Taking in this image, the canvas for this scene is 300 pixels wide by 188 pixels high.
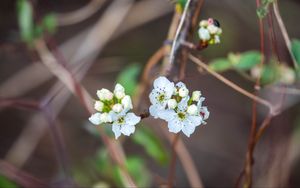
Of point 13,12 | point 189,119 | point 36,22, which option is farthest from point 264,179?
point 13,12

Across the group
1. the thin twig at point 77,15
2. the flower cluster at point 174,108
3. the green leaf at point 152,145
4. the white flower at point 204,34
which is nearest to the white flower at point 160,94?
the flower cluster at point 174,108

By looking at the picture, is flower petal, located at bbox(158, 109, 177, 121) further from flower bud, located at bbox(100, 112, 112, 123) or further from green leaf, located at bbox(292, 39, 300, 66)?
green leaf, located at bbox(292, 39, 300, 66)

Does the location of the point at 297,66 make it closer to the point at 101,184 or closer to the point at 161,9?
the point at 101,184

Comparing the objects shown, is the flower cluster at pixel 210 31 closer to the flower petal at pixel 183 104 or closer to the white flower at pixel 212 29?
the white flower at pixel 212 29

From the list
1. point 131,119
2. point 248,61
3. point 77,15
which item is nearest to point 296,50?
point 248,61

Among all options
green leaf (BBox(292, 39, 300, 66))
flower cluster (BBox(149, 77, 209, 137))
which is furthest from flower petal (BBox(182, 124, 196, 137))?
green leaf (BBox(292, 39, 300, 66))
